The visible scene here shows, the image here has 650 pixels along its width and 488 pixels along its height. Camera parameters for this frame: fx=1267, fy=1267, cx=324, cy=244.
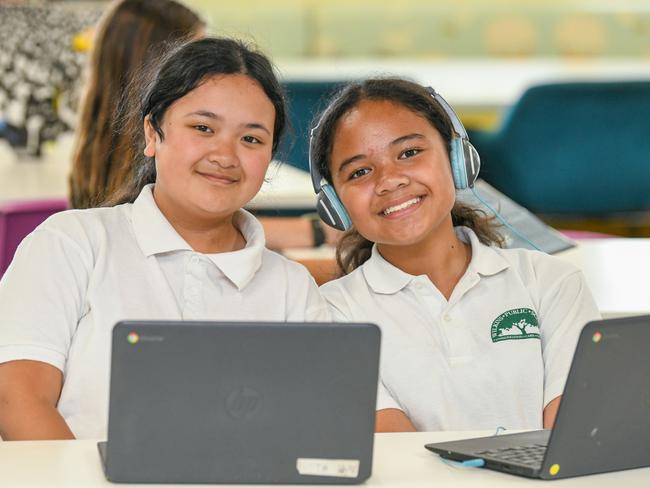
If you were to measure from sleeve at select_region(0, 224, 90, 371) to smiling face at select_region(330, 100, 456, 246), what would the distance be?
452 millimetres

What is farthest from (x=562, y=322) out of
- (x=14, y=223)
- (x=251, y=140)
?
(x=14, y=223)

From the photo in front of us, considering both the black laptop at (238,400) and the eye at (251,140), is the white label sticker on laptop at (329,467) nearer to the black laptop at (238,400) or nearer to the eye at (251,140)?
the black laptop at (238,400)

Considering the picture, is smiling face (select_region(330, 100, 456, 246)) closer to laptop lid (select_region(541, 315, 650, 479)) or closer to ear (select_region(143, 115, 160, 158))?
ear (select_region(143, 115, 160, 158))

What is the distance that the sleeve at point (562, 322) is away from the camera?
76.1 inches

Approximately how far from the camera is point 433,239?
204 cm

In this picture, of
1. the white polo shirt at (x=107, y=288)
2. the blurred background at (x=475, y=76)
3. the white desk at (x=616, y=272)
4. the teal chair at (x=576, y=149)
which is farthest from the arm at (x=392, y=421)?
the teal chair at (x=576, y=149)

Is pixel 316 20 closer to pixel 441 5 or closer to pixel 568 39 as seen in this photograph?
pixel 441 5

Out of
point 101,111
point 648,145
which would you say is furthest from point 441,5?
point 101,111

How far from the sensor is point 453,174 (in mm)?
2045

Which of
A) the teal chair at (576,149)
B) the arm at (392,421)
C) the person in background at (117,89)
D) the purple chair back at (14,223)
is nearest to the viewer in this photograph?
the arm at (392,421)

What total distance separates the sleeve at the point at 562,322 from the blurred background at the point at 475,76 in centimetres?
51

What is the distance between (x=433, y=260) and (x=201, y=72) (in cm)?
48

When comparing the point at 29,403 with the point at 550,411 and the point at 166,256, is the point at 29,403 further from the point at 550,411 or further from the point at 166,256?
the point at 550,411

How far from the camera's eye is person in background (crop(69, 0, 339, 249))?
2.72 meters
